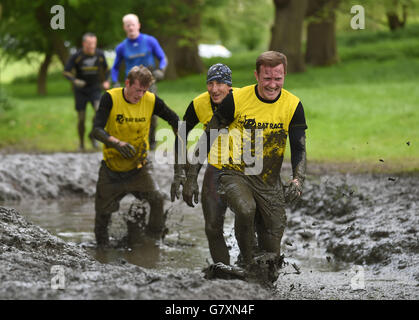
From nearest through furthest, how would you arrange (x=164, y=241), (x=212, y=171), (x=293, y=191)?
(x=293, y=191) < (x=212, y=171) < (x=164, y=241)

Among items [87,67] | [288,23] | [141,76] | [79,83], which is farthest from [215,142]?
[288,23]

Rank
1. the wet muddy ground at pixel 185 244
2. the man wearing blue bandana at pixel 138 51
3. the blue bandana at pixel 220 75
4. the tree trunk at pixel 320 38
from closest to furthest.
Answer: the wet muddy ground at pixel 185 244, the blue bandana at pixel 220 75, the man wearing blue bandana at pixel 138 51, the tree trunk at pixel 320 38

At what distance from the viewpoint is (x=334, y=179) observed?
1192 cm

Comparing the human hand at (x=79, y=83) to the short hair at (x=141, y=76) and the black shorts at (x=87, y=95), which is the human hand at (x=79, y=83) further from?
the short hair at (x=141, y=76)

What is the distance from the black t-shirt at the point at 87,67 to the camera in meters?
14.3

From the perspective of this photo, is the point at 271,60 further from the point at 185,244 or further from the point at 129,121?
the point at 185,244

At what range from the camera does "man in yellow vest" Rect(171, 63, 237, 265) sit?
21.5 ft

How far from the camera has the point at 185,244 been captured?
9203 mm

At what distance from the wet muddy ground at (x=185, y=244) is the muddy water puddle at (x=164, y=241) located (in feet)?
0.04

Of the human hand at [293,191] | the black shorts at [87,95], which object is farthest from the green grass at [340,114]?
the human hand at [293,191]

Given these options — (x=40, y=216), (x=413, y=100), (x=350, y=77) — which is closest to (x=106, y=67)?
(x=40, y=216)

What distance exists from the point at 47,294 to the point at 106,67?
9976mm

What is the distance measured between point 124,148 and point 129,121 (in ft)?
0.97

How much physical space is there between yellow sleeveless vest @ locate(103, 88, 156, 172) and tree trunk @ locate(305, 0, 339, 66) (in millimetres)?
25542
